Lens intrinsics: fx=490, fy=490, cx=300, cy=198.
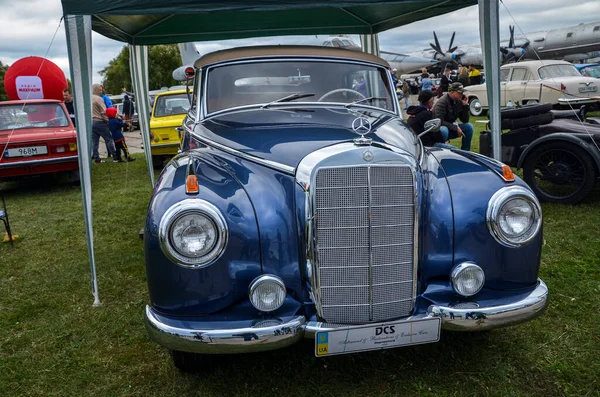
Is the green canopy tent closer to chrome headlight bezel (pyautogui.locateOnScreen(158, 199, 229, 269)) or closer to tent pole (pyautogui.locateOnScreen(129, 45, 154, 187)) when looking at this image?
tent pole (pyautogui.locateOnScreen(129, 45, 154, 187))

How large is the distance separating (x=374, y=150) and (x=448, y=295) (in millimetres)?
883

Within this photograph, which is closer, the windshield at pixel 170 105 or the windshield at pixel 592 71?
the windshield at pixel 170 105

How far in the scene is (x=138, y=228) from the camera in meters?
6.07

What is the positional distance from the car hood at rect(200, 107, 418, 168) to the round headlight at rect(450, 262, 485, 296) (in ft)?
2.46

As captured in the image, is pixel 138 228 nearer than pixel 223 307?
No

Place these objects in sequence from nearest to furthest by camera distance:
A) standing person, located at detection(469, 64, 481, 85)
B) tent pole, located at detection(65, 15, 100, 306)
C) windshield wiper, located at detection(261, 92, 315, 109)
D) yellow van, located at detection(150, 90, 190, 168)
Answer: tent pole, located at detection(65, 15, 100, 306) → windshield wiper, located at detection(261, 92, 315, 109) → yellow van, located at detection(150, 90, 190, 168) → standing person, located at detection(469, 64, 481, 85)

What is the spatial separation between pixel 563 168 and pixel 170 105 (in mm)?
7996

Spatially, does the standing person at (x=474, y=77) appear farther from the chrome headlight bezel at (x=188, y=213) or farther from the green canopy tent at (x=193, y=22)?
the chrome headlight bezel at (x=188, y=213)

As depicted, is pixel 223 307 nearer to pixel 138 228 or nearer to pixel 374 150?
pixel 374 150

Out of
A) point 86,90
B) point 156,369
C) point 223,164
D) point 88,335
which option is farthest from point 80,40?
point 156,369

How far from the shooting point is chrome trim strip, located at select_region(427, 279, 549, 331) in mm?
2537

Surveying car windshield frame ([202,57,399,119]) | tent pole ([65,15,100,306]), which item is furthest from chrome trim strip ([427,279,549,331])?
tent pole ([65,15,100,306])

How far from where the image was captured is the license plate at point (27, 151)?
797 cm

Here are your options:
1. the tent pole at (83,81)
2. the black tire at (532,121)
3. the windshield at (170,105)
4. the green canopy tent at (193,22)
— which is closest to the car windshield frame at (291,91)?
the green canopy tent at (193,22)
